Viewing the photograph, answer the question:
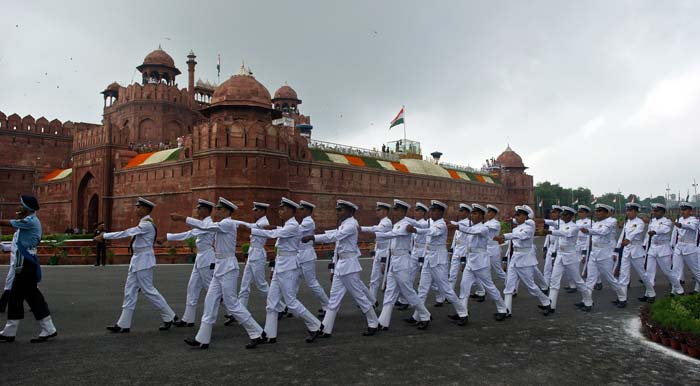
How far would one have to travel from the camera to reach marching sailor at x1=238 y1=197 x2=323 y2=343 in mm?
6000

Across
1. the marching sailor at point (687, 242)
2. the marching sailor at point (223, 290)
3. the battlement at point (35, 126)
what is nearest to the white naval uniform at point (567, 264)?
the marching sailor at point (687, 242)

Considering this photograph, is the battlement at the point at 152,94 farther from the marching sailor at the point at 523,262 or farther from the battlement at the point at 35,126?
the marching sailor at the point at 523,262

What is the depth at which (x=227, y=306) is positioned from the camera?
583cm

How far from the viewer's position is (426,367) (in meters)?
4.98

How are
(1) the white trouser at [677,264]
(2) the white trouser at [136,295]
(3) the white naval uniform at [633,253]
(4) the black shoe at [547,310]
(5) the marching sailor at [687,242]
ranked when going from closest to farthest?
(2) the white trouser at [136,295] → (4) the black shoe at [547,310] → (3) the white naval uniform at [633,253] → (5) the marching sailor at [687,242] → (1) the white trouser at [677,264]

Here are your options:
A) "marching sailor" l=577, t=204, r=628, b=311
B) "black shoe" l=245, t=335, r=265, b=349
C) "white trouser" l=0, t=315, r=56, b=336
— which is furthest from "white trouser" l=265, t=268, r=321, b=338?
"marching sailor" l=577, t=204, r=628, b=311

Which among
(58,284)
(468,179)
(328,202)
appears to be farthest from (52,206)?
(468,179)

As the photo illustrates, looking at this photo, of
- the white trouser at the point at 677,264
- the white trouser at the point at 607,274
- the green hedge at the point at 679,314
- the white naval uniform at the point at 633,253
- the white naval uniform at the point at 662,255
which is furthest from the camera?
the white trouser at the point at 677,264

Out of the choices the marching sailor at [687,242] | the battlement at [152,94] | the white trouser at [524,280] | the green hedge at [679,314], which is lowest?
the green hedge at [679,314]

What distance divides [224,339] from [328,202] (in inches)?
870

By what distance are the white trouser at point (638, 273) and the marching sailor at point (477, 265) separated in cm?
357

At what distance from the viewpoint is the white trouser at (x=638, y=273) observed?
9445 millimetres

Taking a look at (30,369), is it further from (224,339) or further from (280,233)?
(280,233)

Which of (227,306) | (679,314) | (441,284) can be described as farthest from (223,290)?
(679,314)
